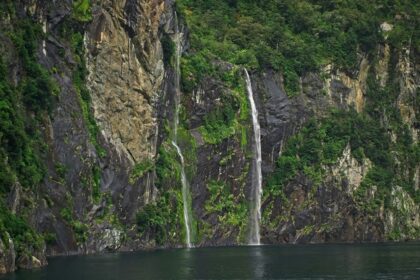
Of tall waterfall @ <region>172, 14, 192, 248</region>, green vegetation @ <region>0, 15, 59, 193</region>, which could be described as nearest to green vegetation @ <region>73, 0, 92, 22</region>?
green vegetation @ <region>0, 15, 59, 193</region>

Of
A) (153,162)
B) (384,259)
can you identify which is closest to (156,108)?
(153,162)

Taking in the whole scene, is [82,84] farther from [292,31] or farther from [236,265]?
[292,31]

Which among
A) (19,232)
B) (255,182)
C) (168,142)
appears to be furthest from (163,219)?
(19,232)

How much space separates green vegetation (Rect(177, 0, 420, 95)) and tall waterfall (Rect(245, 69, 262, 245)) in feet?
20.8

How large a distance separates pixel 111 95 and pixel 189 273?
31172mm

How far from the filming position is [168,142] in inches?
3826

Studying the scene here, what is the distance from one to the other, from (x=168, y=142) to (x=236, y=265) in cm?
3151

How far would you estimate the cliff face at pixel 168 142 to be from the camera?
7144 centimetres

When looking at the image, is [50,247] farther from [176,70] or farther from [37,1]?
[176,70]

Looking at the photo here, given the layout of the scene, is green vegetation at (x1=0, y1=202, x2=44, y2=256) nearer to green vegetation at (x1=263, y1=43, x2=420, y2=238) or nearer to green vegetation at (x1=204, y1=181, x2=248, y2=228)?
green vegetation at (x1=204, y1=181, x2=248, y2=228)

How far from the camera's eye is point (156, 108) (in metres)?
93.5

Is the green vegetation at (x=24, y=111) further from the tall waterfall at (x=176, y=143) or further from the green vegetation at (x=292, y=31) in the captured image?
the green vegetation at (x=292, y=31)

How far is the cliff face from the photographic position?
7144 centimetres

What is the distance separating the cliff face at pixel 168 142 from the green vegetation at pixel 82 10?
113 millimetres
